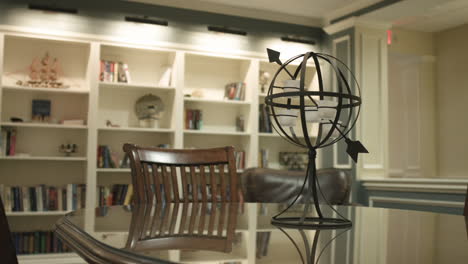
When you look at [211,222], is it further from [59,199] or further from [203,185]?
[59,199]

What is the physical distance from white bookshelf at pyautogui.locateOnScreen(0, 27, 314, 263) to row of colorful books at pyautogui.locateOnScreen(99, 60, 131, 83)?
0.08 metres

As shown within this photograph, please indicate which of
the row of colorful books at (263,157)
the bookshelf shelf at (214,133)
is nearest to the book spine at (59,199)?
the bookshelf shelf at (214,133)

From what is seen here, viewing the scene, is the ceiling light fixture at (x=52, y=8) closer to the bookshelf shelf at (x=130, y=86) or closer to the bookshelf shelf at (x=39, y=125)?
the bookshelf shelf at (x=130, y=86)

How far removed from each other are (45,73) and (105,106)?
0.66 meters

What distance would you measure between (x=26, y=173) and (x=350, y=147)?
424 cm

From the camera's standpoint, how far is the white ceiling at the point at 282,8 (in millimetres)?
5254

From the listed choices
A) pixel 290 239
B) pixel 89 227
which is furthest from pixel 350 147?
pixel 89 227

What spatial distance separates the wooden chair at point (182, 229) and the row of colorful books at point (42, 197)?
134 inches

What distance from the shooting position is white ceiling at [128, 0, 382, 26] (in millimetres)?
5254

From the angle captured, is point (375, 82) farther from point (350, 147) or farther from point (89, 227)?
point (89, 227)

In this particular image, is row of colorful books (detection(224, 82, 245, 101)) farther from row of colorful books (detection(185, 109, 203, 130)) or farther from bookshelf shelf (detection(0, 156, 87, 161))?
bookshelf shelf (detection(0, 156, 87, 161))

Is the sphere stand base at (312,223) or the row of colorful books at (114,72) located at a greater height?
the row of colorful books at (114,72)

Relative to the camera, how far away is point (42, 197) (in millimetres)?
4555

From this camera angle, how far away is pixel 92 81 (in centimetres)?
468
